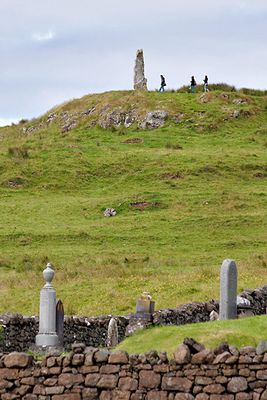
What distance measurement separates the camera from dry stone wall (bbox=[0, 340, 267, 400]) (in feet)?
50.0

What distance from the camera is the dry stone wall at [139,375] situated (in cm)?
1523

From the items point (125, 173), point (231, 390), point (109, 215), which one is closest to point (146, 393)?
point (231, 390)

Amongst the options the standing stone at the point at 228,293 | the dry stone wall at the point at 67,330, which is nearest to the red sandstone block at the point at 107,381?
the standing stone at the point at 228,293

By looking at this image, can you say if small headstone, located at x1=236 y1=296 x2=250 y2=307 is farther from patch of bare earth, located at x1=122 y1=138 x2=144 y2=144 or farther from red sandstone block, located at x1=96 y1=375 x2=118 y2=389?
patch of bare earth, located at x1=122 y1=138 x2=144 y2=144

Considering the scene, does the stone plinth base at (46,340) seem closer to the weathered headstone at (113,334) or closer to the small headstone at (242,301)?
the weathered headstone at (113,334)

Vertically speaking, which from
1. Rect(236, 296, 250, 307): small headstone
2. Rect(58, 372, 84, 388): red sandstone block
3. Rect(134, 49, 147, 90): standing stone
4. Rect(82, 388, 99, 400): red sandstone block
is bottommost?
Rect(82, 388, 99, 400): red sandstone block

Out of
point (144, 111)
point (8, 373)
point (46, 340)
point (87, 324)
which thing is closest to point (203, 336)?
point (8, 373)

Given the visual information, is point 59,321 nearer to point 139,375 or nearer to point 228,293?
point 228,293

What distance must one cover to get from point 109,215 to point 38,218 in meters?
3.67

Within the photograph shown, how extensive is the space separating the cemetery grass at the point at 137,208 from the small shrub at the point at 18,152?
9 cm

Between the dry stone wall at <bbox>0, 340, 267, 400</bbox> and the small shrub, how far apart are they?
180 feet

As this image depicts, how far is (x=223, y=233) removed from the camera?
49.3m

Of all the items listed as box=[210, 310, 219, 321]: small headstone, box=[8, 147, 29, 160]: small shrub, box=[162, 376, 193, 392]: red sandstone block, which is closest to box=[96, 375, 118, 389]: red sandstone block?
box=[162, 376, 193, 392]: red sandstone block

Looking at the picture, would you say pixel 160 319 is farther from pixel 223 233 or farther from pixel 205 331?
pixel 223 233
